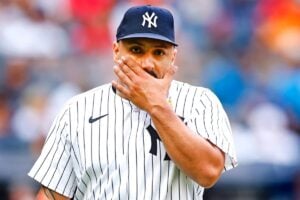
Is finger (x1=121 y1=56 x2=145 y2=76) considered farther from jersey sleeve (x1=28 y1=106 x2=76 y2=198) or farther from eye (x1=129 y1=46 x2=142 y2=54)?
jersey sleeve (x1=28 y1=106 x2=76 y2=198)

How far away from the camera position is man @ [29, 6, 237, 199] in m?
4.47

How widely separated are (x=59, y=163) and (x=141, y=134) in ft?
1.46

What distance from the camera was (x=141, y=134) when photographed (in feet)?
15.4

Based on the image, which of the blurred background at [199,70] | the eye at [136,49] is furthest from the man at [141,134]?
the blurred background at [199,70]

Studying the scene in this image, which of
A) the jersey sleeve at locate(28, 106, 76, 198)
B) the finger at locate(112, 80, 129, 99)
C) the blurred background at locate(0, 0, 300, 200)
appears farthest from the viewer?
the blurred background at locate(0, 0, 300, 200)

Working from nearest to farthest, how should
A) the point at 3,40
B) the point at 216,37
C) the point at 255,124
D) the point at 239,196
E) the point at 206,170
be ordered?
the point at 206,170
the point at 239,196
the point at 255,124
the point at 3,40
the point at 216,37

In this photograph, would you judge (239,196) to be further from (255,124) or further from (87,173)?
(87,173)

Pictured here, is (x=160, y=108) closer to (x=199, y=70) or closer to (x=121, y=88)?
(x=121, y=88)

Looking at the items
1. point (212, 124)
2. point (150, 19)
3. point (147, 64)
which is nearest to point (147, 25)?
point (150, 19)

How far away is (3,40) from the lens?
11.8m

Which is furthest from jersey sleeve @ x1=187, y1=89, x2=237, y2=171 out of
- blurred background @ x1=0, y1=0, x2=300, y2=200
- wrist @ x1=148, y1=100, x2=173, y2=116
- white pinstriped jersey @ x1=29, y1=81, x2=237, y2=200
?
blurred background @ x1=0, y1=0, x2=300, y2=200

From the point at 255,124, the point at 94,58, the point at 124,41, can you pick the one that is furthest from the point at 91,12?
the point at 124,41

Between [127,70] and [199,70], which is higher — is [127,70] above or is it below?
below

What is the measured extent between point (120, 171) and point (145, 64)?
0.49 m
